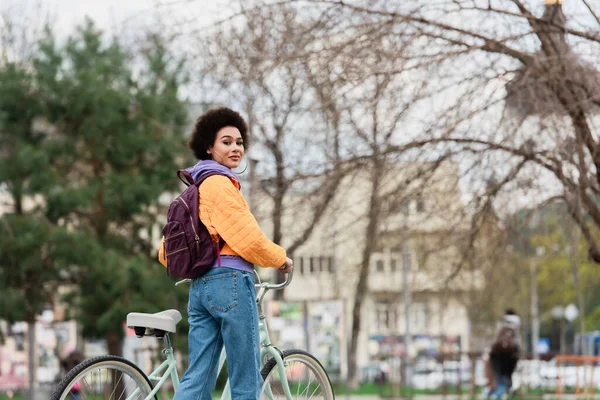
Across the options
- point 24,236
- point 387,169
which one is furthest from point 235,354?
point 24,236

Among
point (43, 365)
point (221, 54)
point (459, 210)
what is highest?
point (221, 54)

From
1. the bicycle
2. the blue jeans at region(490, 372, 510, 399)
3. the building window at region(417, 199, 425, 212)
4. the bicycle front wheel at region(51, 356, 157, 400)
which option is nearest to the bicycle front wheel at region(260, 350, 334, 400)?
the bicycle

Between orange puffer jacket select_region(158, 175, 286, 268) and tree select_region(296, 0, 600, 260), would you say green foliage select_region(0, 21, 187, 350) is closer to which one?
tree select_region(296, 0, 600, 260)

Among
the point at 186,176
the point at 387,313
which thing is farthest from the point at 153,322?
the point at 387,313

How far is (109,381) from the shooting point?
514cm

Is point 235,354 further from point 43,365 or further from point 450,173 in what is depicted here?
point 43,365

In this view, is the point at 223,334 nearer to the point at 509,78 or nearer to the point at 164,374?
the point at 164,374

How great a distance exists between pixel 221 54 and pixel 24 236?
1288 cm

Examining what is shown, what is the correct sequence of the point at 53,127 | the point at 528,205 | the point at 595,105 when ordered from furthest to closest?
1. the point at 53,127
2. the point at 528,205
3. the point at 595,105

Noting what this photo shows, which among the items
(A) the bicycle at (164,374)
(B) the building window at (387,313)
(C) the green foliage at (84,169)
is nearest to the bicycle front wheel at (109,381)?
(A) the bicycle at (164,374)

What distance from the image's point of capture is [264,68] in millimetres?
9336

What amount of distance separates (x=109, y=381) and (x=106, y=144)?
63.9ft

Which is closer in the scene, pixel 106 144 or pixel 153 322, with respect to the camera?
pixel 153 322

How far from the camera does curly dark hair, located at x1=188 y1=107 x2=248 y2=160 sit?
5.25m
